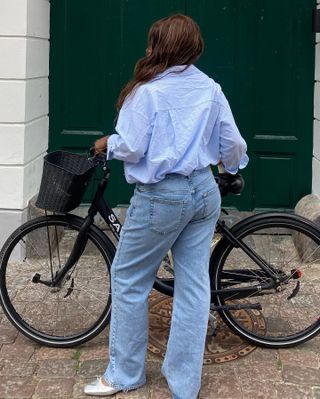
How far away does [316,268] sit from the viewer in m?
5.28

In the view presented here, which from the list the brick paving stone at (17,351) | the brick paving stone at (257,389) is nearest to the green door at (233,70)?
the brick paving stone at (17,351)

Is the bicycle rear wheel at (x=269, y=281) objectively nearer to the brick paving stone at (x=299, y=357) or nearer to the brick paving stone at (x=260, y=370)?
the brick paving stone at (x=299, y=357)

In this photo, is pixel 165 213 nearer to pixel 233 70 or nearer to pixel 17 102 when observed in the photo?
pixel 17 102

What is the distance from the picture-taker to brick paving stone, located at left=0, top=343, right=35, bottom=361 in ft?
12.8

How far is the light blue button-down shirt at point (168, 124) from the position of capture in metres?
3.11

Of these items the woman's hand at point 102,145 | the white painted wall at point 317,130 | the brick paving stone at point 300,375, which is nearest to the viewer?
the woman's hand at point 102,145

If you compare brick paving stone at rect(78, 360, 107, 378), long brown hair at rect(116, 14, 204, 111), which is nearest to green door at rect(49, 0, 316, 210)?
brick paving stone at rect(78, 360, 107, 378)

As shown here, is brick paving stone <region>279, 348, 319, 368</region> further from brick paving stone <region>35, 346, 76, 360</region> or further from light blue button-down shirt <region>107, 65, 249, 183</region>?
light blue button-down shirt <region>107, 65, 249, 183</region>

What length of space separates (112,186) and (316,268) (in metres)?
2.05

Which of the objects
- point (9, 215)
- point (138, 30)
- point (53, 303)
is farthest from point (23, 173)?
point (138, 30)

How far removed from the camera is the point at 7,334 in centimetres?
420

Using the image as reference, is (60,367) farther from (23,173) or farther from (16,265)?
(23,173)

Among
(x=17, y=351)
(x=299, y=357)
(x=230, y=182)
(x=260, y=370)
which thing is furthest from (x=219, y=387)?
(x=17, y=351)

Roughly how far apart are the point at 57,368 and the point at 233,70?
333 cm
